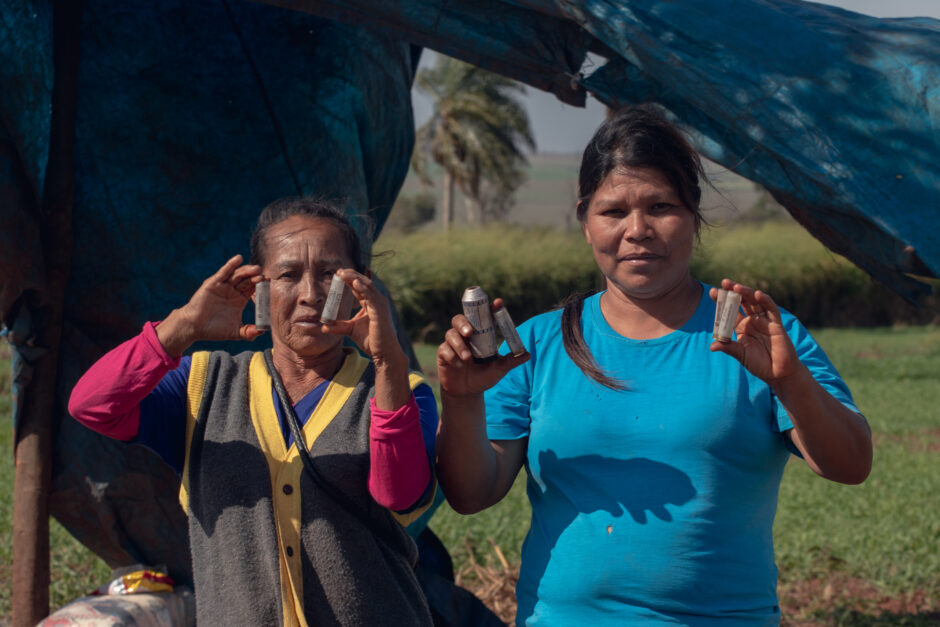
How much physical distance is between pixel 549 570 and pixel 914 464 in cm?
615

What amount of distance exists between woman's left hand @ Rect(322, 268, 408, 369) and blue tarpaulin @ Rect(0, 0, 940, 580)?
2.30ft

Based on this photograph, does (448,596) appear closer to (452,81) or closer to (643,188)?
(643,188)

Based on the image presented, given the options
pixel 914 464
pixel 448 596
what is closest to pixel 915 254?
pixel 448 596

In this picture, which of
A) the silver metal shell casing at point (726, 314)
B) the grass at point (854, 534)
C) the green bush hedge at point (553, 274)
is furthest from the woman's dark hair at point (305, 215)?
the green bush hedge at point (553, 274)

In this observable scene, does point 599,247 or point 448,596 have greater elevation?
point 599,247

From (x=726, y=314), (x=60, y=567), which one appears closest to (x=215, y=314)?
(x=726, y=314)

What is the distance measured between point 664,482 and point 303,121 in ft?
5.86

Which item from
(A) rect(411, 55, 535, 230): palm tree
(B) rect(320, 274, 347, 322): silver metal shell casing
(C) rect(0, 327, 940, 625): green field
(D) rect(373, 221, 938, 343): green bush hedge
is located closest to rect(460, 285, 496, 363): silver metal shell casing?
(B) rect(320, 274, 347, 322): silver metal shell casing

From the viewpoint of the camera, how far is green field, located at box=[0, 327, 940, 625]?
4.22 m

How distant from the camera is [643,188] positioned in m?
1.77

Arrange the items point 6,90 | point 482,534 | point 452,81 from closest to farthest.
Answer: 1. point 6,90
2. point 482,534
3. point 452,81

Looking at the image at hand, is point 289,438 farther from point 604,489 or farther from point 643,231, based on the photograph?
point 643,231

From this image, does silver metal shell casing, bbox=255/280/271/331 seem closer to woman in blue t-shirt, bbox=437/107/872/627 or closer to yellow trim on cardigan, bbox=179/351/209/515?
yellow trim on cardigan, bbox=179/351/209/515

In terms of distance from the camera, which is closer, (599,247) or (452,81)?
(599,247)
